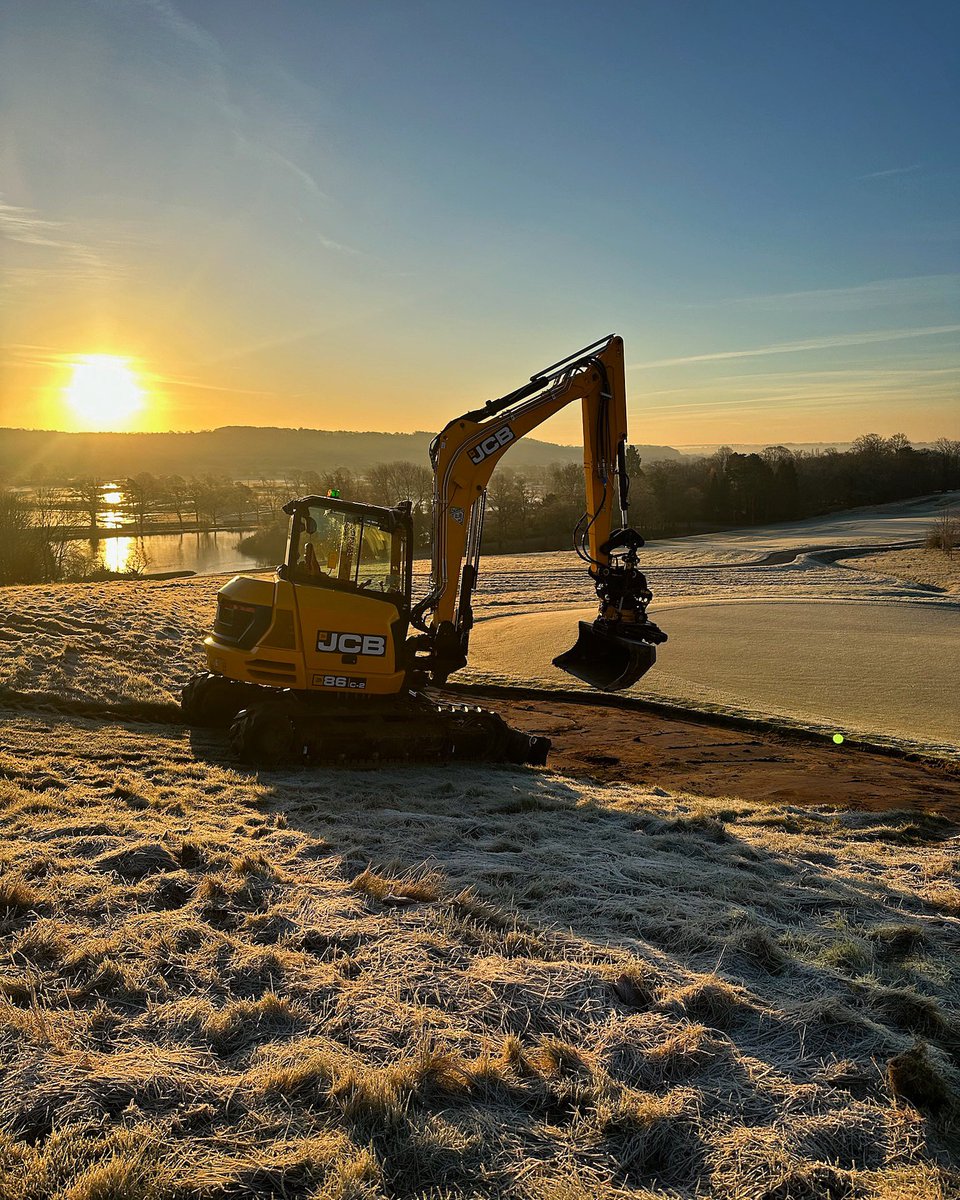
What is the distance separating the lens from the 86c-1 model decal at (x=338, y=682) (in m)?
10.8

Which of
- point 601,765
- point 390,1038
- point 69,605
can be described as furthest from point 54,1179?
point 69,605

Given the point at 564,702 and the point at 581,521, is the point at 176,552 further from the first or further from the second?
the point at 581,521

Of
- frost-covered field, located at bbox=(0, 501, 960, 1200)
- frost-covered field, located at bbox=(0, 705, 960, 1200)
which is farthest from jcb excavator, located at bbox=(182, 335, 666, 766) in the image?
frost-covered field, located at bbox=(0, 705, 960, 1200)

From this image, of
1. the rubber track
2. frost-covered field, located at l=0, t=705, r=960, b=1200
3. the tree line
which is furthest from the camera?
the tree line

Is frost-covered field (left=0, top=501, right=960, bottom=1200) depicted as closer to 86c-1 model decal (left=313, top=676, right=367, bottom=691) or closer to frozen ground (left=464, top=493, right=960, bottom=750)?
86c-1 model decal (left=313, top=676, right=367, bottom=691)

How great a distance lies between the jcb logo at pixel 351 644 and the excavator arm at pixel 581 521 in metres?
0.67

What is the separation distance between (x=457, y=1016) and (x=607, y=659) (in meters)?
6.93

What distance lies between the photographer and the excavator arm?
35.9ft

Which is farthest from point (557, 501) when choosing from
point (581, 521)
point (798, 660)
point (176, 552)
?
point (581, 521)

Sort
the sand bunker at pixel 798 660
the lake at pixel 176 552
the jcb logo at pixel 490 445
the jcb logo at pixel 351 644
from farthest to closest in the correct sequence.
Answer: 1. the lake at pixel 176 552
2. the sand bunker at pixel 798 660
3. the jcb logo at pixel 490 445
4. the jcb logo at pixel 351 644

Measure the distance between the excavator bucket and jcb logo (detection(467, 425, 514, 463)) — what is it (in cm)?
279

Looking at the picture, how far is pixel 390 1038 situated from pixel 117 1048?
136cm

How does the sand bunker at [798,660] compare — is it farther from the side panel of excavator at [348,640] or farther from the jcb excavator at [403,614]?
the side panel of excavator at [348,640]

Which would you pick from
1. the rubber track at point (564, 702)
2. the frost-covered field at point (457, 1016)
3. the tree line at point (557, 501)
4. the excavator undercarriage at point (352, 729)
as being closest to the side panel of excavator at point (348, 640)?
the excavator undercarriage at point (352, 729)
